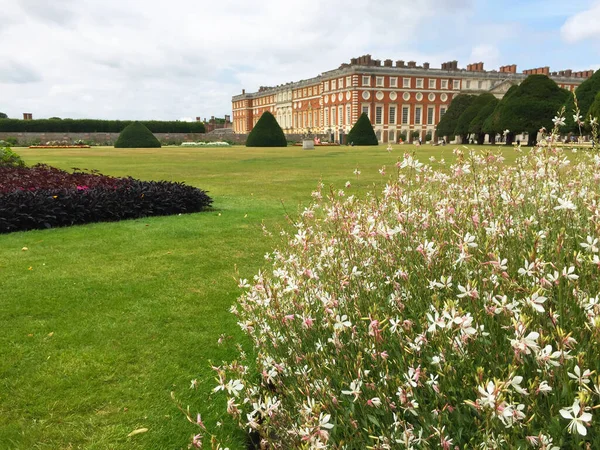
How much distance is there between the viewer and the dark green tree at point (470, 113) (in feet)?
149

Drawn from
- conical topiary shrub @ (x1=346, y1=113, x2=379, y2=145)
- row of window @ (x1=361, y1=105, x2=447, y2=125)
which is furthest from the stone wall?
row of window @ (x1=361, y1=105, x2=447, y2=125)

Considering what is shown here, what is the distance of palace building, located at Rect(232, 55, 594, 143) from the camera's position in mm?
65938

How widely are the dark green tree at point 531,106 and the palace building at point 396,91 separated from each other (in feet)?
85.9

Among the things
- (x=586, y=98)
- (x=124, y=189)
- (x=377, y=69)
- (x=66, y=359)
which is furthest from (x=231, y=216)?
(x=377, y=69)

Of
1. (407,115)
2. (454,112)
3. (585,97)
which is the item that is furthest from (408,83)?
(585,97)

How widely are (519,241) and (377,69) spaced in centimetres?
6753

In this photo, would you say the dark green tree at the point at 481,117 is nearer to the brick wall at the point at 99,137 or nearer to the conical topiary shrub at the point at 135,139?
the brick wall at the point at 99,137

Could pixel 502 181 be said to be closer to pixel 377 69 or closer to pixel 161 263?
pixel 161 263

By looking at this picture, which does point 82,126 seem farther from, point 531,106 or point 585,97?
point 585,97

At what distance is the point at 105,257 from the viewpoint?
6098 millimetres

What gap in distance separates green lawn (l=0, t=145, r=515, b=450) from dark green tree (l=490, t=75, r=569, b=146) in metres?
35.2

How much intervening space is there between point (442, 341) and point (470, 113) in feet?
158

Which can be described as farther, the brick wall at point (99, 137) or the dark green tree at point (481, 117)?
the brick wall at point (99, 137)

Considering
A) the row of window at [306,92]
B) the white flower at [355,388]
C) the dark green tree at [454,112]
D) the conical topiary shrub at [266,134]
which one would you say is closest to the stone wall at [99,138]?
the conical topiary shrub at [266,134]
